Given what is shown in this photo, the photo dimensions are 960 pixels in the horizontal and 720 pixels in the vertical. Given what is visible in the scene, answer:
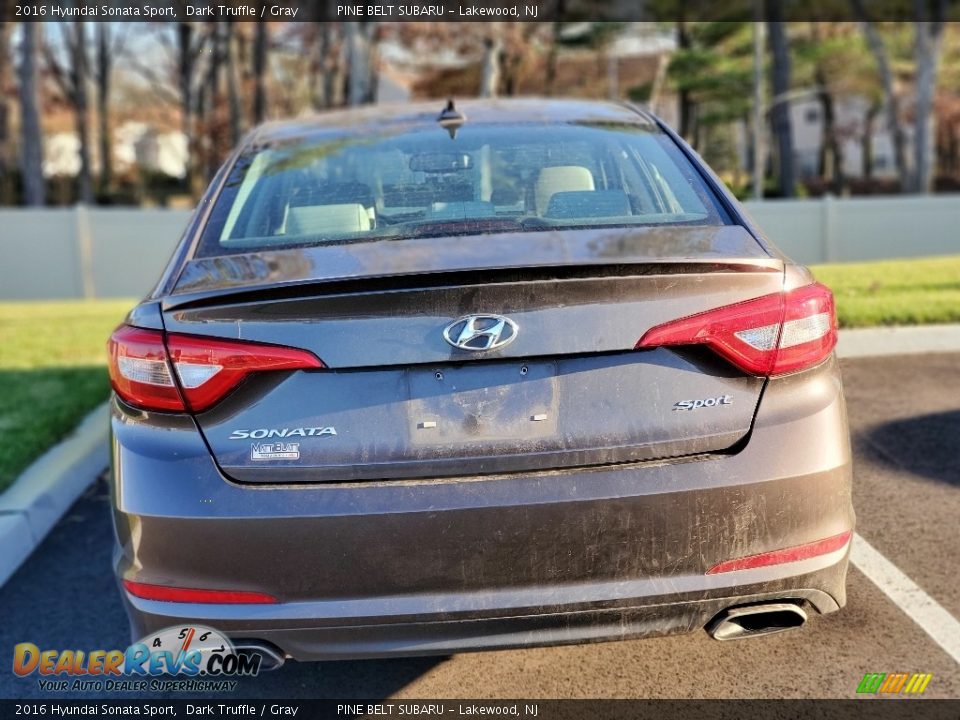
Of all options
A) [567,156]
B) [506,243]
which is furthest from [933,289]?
[506,243]

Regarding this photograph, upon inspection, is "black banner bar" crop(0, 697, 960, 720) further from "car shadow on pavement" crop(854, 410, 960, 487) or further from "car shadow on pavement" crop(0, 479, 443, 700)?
"car shadow on pavement" crop(854, 410, 960, 487)

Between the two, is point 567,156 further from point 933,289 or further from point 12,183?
point 12,183

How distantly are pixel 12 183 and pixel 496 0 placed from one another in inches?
738

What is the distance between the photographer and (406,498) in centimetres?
231

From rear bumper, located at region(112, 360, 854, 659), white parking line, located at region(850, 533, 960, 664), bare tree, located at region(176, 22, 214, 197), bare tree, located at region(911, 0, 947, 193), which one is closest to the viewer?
rear bumper, located at region(112, 360, 854, 659)

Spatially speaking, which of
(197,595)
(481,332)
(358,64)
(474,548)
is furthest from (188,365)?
(358,64)

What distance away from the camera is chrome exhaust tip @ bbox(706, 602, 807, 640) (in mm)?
2389

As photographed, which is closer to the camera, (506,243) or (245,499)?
(245,499)

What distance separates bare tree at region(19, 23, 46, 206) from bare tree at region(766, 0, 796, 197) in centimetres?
2126

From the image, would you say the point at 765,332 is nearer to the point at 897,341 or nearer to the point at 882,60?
the point at 897,341

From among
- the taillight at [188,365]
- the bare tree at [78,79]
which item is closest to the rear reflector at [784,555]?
the taillight at [188,365]

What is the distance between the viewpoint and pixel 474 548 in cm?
231

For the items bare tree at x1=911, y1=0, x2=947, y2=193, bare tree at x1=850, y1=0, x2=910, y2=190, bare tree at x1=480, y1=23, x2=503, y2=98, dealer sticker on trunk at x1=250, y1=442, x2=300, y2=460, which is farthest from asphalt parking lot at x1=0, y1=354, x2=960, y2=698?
bare tree at x1=850, y1=0, x2=910, y2=190

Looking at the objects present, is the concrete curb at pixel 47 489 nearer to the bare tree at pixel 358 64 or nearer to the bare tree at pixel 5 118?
the bare tree at pixel 358 64
